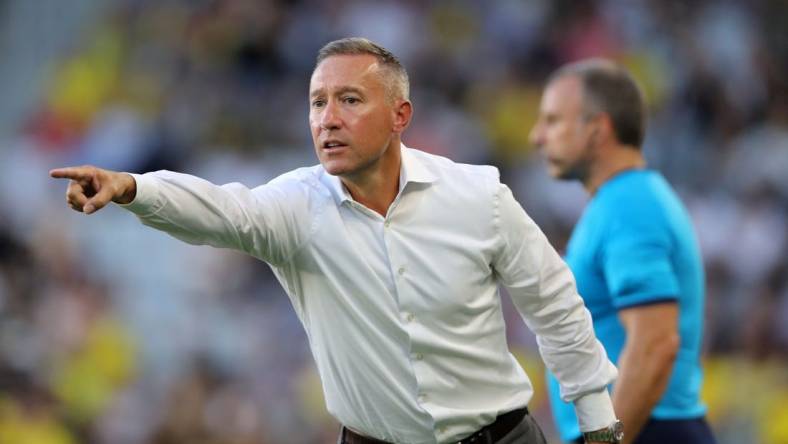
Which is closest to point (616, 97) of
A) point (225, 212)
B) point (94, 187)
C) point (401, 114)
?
point (401, 114)

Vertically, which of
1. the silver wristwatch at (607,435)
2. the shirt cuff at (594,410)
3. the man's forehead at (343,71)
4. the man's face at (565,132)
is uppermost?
the man's forehead at (343,71)

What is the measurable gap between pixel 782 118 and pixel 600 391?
21.5 ft

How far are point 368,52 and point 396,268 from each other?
1.96 ft

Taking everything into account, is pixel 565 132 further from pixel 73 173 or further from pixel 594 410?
pixel 73 173

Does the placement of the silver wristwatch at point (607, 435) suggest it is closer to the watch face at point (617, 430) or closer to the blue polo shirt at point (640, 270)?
the watch face at point (617, 430)

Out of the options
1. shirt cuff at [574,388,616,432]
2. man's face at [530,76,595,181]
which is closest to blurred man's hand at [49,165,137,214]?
shirt cuff at [574,388,616,432]

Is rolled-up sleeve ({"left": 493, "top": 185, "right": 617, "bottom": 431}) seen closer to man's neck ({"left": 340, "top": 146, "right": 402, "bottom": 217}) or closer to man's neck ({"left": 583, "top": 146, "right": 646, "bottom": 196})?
man's neck ({"left": 340, "top": 146, "right": 402, "bottom": 217})

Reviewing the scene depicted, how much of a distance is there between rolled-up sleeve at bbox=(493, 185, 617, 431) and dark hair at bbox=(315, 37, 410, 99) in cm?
41

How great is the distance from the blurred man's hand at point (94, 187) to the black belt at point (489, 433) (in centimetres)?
104

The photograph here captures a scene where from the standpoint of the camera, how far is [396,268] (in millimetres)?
3689

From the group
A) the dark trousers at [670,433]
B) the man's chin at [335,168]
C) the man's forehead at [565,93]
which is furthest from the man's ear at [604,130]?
the man's chin at [335,168]

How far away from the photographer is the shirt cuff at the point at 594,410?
3.94m

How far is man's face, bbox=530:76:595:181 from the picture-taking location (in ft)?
17.1

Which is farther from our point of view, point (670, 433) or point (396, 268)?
point (670, 433)
